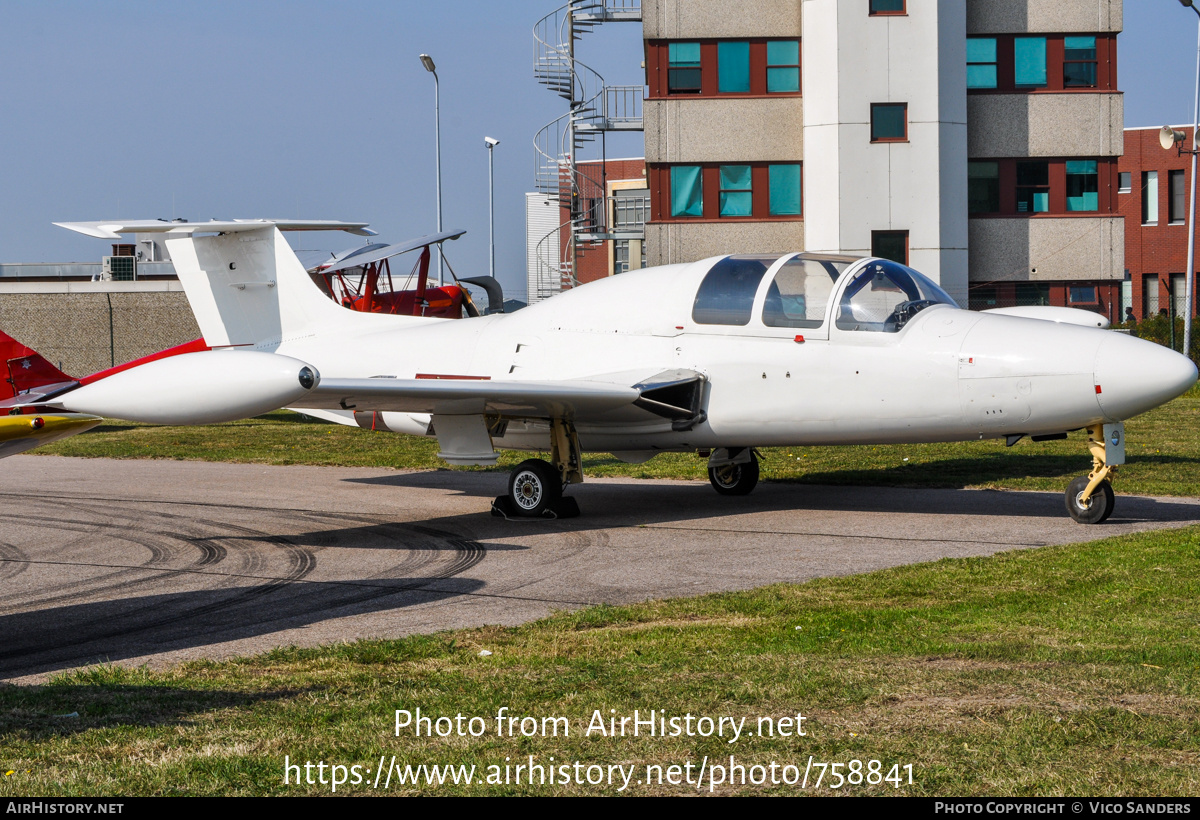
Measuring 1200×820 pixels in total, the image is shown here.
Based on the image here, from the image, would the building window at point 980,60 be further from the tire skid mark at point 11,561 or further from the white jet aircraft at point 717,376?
the tire skid mark at point 11,561

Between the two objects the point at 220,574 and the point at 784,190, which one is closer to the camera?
the point at 220,574

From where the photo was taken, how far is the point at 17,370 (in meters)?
11.4

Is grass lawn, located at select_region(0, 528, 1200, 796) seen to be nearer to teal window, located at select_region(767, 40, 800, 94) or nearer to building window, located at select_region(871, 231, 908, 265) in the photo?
building window, located at select_region(871, 231, 908, 265)

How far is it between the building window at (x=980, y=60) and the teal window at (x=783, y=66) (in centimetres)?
540

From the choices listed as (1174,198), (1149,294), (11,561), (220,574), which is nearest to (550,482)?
(220,574)

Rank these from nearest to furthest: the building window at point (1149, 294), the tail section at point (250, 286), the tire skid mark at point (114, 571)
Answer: the tire skid mark at point (114, 571)
the tail section at point (250, 286)
the building window at point (1149, 294)

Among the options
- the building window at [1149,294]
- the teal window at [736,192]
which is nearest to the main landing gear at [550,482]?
the teal window at [736,192]

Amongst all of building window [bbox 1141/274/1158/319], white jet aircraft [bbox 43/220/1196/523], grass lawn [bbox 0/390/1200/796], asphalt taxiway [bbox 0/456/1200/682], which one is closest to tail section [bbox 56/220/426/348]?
white jet aircraft [bbox 43/220/1196/523]

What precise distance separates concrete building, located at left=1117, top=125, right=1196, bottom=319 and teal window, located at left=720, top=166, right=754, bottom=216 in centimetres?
2582

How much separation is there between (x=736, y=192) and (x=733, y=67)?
370 cm

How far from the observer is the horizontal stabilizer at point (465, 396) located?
10.9 metres

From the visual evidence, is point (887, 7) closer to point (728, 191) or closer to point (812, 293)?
point (728, 191)

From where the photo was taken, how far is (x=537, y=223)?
63.7 meters

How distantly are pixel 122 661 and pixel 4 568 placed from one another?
379 cm
